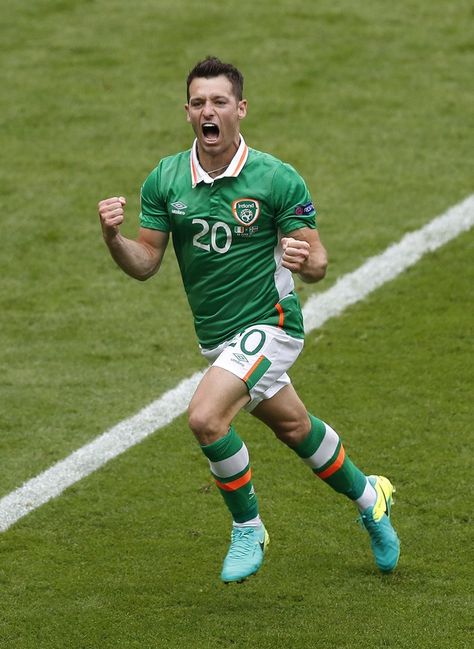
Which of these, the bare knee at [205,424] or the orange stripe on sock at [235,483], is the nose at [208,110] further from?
the orange stripe on sock at [235,483]

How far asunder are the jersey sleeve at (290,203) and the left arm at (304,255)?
35 mm

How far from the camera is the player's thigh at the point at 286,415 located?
6.22m

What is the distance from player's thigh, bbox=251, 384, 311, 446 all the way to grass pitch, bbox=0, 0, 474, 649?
2.03 ft

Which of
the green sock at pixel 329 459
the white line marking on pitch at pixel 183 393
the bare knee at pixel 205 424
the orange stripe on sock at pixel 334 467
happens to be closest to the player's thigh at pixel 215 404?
the bare knee at pixel 205 424

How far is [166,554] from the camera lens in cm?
661

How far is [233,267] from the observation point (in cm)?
616

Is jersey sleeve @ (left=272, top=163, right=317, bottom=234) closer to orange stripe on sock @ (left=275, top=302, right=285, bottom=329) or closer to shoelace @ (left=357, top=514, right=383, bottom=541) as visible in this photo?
orange stripe on sock @ (left=275, top=302, right=285, bottom=329)

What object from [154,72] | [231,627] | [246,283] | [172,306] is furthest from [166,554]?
[154,72]

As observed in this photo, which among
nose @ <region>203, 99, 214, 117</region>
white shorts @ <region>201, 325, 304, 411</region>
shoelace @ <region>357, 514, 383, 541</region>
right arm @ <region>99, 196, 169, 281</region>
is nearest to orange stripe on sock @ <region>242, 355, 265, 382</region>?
white shorts @ <region>201, 325, 304, 411</region>

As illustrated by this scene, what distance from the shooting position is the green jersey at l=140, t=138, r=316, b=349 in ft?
20.0

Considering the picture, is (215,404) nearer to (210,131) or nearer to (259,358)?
(259,358)

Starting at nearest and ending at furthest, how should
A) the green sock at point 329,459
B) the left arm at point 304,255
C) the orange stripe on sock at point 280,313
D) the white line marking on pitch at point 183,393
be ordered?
the left arm at point 304,255 → the orange stripe on sock at point 280,313 → the green sock at point 329,459 → the white line marking on pitch at point 183,393

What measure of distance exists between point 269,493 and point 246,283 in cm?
144

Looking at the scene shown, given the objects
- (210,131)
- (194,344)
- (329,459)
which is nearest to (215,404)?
(329,459)
